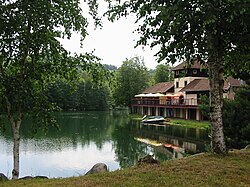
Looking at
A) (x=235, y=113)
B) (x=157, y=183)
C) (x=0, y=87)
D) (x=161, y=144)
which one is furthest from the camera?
(x=161, y=144)

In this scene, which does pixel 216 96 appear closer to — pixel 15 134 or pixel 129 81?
pixel 15 134

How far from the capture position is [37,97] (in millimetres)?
8227

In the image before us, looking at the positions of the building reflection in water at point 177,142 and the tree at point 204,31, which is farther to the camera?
the building reflection in water at point 177,142

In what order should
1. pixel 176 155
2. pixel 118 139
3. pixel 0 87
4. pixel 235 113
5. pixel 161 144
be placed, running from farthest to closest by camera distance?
pixel 118 139, pixel 161 144, pixel 176 155, pixel 235 113, pixel 0 87

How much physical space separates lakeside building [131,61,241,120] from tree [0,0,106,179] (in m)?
31.5

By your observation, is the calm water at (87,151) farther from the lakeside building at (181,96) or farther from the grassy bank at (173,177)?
the lakeside building at (181,96)

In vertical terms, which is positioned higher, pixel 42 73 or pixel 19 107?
pixel 42 73

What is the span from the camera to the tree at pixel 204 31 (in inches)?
297

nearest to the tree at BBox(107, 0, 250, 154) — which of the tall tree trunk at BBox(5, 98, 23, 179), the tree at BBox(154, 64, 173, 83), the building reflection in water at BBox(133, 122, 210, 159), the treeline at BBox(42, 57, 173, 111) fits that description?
the tall tree trunk at BBox(5, 98, 23, 179)

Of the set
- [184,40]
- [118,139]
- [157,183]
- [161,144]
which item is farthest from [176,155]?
[157,183]

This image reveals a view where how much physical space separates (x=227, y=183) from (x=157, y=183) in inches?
53.2

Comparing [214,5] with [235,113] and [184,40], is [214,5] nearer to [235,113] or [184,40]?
[184,40]

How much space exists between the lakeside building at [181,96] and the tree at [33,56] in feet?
103

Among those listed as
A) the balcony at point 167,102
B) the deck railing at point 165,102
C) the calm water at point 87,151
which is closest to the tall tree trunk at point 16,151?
the calm water at point 87,151
